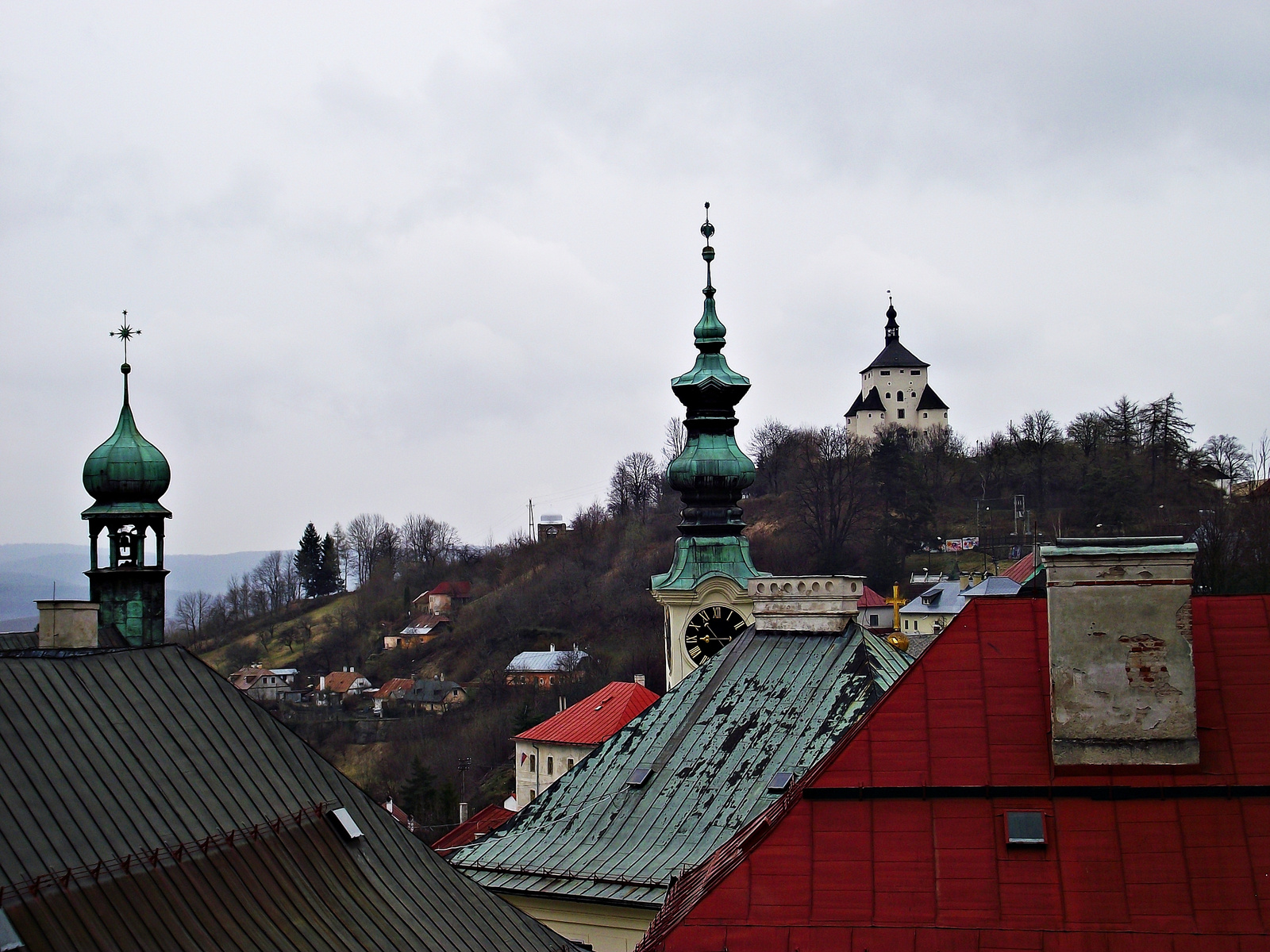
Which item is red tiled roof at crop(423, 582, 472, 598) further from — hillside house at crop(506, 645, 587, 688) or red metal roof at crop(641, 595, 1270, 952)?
red metal roof at crop(641, 595, 1270, 952)

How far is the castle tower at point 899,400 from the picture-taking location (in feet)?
452

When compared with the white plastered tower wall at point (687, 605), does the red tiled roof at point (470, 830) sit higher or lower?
lower

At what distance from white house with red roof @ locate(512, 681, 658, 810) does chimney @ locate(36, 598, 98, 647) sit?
43.7 metres

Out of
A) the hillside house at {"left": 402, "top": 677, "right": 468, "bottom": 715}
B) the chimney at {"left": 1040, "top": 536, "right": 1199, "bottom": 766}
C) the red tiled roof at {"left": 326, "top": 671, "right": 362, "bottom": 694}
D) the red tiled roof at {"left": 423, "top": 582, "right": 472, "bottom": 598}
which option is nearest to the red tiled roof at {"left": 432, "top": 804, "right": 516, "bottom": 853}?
the chimney at {"left": 1040, "top": 536, "right": 1199, "bottom": 766}

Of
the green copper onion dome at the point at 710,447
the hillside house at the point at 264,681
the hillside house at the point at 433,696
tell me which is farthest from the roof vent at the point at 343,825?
the hillside house at the point at 264,681

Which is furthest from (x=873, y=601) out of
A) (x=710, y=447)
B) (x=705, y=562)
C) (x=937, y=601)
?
(x=705, y=562)

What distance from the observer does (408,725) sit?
98812mm

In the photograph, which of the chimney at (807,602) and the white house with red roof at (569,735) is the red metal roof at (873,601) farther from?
the chimney at (807,602)

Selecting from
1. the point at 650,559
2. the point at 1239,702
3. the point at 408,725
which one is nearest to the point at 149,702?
the point at 1239,702

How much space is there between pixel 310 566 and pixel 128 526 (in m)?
129

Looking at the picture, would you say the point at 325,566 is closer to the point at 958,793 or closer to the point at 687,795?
the point at 687,795

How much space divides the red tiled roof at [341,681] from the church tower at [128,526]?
8324 centimetres

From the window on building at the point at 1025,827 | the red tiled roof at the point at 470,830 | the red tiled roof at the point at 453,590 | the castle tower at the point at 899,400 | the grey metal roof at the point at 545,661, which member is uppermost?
the castle tower at the point at 899,400

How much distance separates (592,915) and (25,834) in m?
12.1
